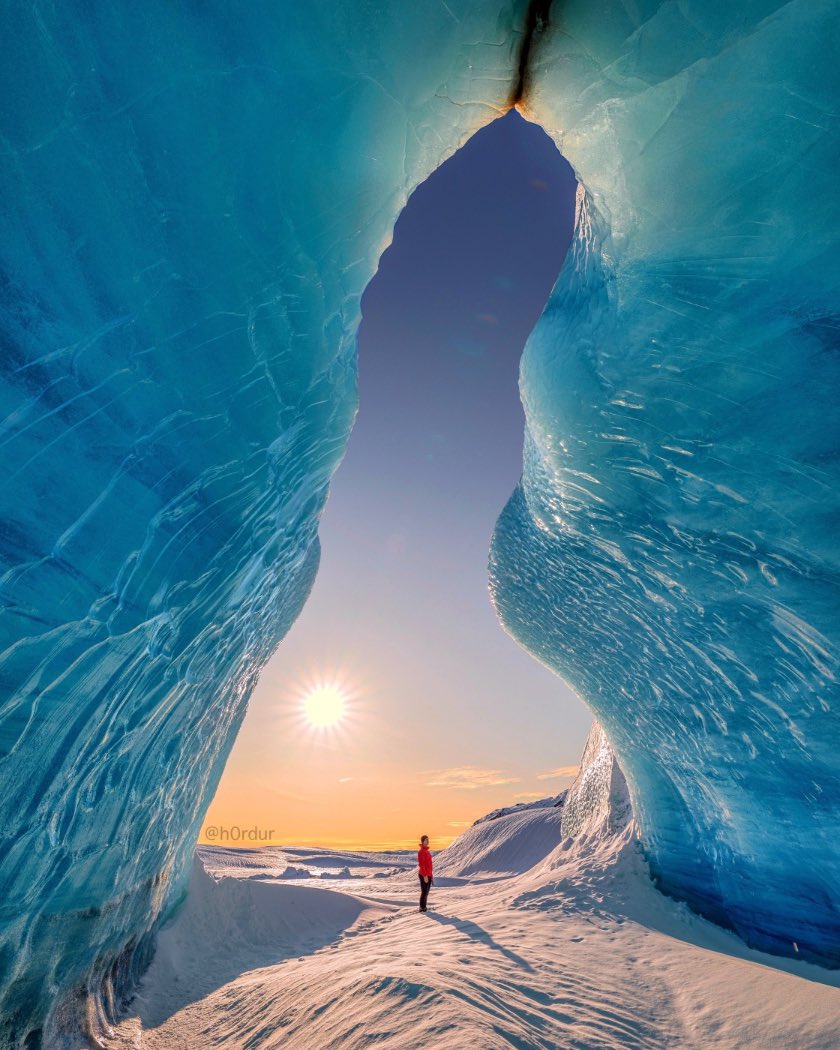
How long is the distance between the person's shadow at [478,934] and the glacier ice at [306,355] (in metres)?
3.20

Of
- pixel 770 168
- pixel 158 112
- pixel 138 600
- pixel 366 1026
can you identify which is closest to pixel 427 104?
pixel 158 112

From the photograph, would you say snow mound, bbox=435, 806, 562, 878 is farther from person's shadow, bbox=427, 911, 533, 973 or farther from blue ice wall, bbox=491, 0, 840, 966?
blue ice wall, bbox=491, 0, 840, 966

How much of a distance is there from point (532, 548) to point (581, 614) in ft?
3.92

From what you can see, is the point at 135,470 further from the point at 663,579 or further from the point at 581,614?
the point at 581,614

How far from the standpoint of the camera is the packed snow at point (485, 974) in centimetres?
414

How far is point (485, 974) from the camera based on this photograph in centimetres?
492

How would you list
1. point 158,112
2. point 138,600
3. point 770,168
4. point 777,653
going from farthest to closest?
point 777,653
point 138,600
point 770,168
point 158,112

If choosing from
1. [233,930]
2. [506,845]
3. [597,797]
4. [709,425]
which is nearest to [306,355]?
[709,425]

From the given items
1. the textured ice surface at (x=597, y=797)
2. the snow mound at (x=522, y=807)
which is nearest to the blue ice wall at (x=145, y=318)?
the textured ice surface at (x=597, y=797)

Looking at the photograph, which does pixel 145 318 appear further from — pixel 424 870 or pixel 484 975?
pixel 424 870

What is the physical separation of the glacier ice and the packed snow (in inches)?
39.7

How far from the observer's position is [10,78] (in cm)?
226

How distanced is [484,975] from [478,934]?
5.99 feet

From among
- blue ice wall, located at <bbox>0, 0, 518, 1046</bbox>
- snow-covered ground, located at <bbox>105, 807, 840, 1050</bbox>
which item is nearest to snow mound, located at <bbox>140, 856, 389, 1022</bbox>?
snow-covered ground, located at <bbox>105, 807, 840, 1050</bbox>
